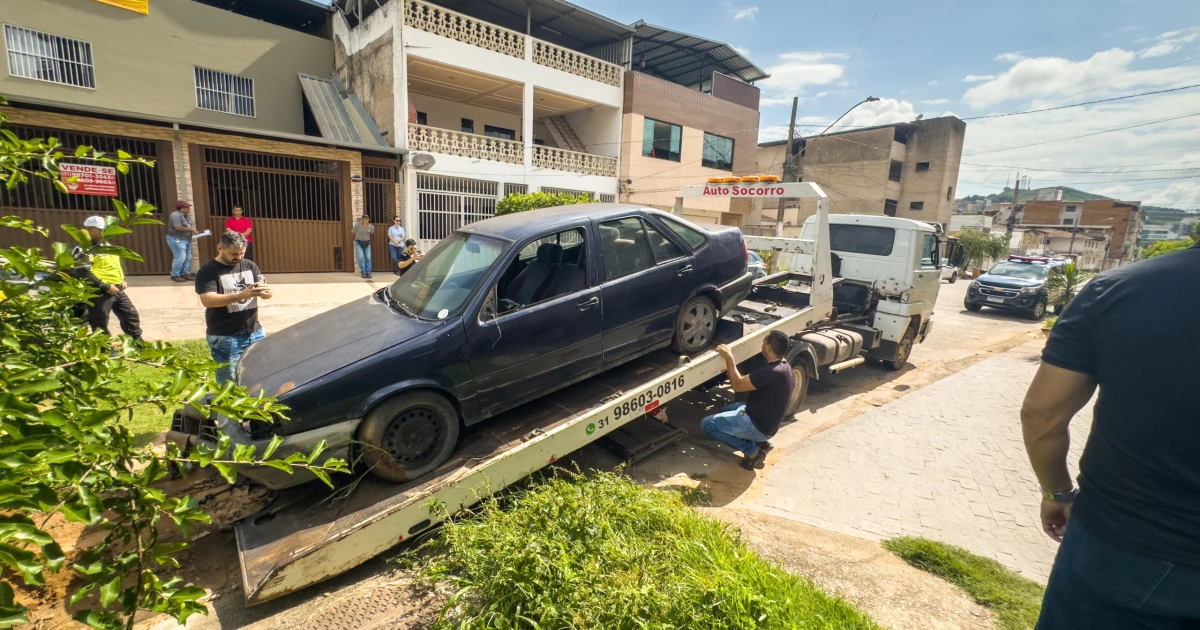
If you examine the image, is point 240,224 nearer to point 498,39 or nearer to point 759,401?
point 498,39

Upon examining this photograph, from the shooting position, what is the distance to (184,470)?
1.36m

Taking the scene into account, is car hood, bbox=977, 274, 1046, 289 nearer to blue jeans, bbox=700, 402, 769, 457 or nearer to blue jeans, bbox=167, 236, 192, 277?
blue jeans, bbox=700, 402, 769, 457

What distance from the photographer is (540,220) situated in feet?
14.3

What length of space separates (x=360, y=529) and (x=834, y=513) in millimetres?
3502

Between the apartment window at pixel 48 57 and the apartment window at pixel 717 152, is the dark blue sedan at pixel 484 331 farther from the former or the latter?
the apartment window at pixel 717 152

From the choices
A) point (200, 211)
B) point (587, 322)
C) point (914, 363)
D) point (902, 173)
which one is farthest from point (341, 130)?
point (902, 173)

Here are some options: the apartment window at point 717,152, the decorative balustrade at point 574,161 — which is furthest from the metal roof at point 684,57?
the decorative balustrade at point 574,161

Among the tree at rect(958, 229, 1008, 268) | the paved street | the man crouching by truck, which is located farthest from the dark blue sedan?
the tree at rect(958, 229, 1008, 268)

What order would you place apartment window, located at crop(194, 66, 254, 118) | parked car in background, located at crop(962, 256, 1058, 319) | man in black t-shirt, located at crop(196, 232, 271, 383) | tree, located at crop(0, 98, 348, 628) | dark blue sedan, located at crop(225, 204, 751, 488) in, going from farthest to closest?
parked car in background, located at crop(962, 256, 1058, 319)
apartment window, located at crop(194, 66, 254, 118)
man in black t-shirt, located at crop(196, 232, 271, 383)
dark blue sedan, located at crop(225, 204, 751, 488)
tree, located at crop(0, 98, 348, 628)

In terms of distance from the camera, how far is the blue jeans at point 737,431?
16.2 ft

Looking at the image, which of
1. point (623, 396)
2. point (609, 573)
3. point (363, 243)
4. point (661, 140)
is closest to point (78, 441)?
point (609, 573)

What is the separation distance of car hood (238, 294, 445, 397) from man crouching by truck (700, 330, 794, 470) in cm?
289

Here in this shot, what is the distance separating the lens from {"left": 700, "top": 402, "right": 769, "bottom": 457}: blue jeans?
4930mm

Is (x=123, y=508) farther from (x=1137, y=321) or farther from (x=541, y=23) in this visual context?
(x=541, y=23)
